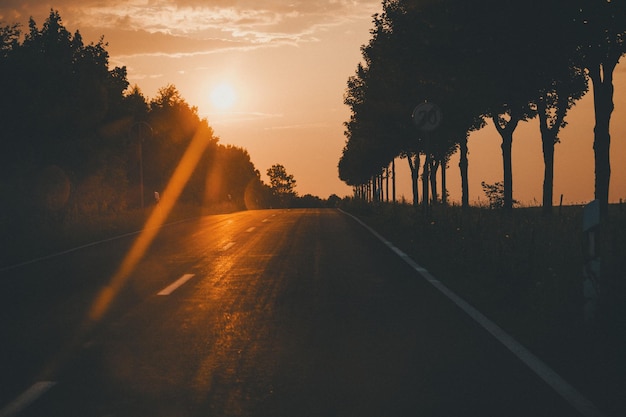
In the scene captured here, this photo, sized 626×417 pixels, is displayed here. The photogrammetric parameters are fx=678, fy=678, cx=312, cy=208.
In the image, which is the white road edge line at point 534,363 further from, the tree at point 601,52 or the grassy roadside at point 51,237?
the grassy roadside at point 51,237

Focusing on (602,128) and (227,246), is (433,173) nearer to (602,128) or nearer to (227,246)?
(602,128)

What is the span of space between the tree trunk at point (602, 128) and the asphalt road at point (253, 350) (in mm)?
11359

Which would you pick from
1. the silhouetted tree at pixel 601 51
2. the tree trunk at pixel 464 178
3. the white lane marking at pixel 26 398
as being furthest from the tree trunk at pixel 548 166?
the white lane marking at pixel 26 398

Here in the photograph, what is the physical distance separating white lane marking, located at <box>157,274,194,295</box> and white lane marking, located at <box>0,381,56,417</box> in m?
4.81

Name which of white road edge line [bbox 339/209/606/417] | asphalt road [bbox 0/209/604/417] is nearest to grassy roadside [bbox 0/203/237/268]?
asphalt road [bbox 0/209/604/417]

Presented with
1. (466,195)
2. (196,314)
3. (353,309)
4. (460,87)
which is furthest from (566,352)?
(466,195)

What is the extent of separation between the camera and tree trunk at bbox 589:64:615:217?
20.6m

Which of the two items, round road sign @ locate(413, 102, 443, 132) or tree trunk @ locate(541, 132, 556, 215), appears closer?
round road sign @ locate(413, 102, 443, 132)

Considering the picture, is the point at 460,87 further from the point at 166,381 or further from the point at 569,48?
the point at 166,381

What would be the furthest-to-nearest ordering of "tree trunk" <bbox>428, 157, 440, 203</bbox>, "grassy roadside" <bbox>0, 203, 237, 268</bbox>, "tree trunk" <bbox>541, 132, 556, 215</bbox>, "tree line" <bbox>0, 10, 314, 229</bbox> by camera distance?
"tree trunk" <bbox>428, 157, 440, 203</bbox>
"tree line" <bbox>0, 10, 314, 229</bbox>
"tree trunk" <bbox>541, 132, 556, 215</bbox>
"grassy roadside" <bbox>0, 203, 237, 268</bbox>

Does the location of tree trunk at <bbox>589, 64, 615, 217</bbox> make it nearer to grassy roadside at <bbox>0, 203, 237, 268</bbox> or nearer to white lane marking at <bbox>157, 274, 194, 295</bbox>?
white lane marking at <bbox>157, 274, 194, 295</bbox>

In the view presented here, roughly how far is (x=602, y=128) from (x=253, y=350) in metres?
17.4

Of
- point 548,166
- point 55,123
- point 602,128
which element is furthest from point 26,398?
point 55,123

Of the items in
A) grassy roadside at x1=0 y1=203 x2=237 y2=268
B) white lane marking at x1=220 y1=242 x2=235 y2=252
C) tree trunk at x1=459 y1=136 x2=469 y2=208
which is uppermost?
tree trunk at x1=459 y1=136 x2=469 y2=208
